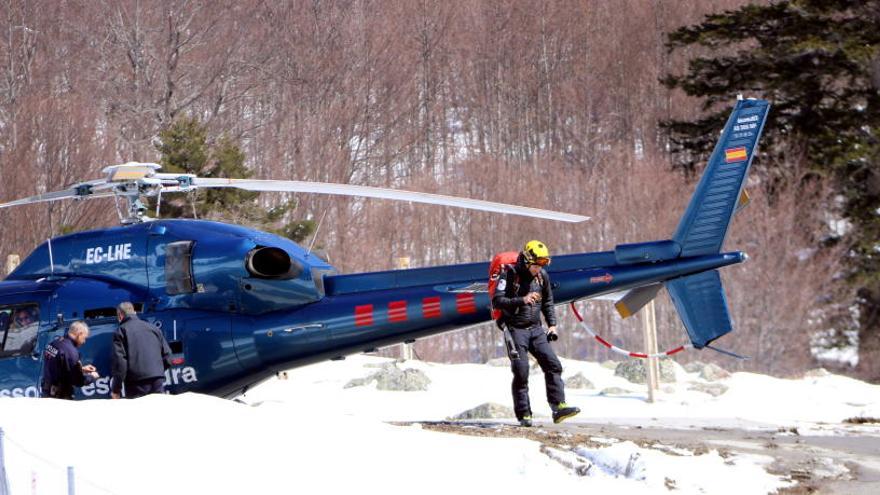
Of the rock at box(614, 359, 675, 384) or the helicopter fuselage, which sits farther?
the rock at box(614, 359, 675, 384)

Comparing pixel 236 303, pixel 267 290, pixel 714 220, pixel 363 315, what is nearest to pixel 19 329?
pixel 236 303

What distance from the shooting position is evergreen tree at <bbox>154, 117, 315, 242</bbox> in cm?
2815

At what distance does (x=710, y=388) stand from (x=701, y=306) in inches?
276

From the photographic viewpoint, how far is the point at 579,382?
18.9m

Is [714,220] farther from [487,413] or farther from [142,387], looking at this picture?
[142,387]

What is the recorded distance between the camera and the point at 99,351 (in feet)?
42.0

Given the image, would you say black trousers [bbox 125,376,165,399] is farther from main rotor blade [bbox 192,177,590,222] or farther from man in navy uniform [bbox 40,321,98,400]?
main rotor blade [bbox 192,177,590,222]

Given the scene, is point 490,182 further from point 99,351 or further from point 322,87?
point 99,351

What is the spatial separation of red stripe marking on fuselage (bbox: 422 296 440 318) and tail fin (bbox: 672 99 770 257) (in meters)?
2.30

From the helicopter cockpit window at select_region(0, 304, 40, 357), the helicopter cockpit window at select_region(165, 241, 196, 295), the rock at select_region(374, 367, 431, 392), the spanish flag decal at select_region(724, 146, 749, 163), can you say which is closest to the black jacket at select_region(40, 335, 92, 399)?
the helicopter cockpit window at select_region(0, 304, 40, 357)

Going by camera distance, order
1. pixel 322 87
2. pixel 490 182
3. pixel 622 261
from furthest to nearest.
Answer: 1. pixel 322 87
2. pixel 490 182
3. pixel 622 261

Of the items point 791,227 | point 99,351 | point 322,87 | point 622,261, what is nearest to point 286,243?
point 99,351

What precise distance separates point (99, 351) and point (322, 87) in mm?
44316

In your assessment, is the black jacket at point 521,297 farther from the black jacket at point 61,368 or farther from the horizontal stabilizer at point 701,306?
the black jacket at point 61,368
